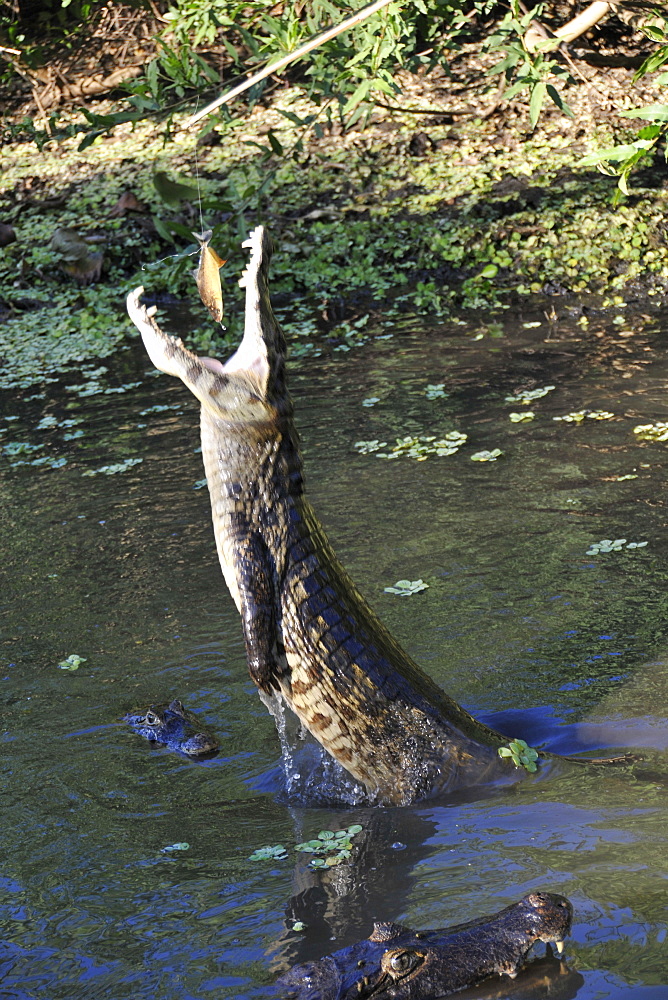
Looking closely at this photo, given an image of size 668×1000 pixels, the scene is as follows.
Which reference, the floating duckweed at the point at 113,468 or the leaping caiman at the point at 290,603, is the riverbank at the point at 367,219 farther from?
the leaping caiman at the point at 290,603

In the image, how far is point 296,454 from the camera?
4105mm

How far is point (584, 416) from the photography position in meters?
7.79

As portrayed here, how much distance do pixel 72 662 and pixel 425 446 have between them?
3.27 metres

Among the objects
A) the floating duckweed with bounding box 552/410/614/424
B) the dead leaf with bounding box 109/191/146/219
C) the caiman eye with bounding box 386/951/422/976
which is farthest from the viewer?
the dead leaf with bounding box 109/191/146/219

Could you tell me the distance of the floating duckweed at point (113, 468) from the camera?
8047 millimetres

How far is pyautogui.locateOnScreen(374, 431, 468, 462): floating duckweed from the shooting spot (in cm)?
752

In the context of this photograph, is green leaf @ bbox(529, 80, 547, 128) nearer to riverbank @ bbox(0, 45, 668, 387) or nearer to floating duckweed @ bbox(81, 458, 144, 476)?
floating duckweed @ bbox(81, 458, 144, 476)

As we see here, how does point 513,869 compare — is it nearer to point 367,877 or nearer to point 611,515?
point 367,877

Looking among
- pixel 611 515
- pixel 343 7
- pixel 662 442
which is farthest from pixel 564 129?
pixel 611 515

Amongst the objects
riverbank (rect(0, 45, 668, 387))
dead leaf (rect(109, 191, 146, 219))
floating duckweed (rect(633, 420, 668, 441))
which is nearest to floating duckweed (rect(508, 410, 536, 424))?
floating duckweed (rect(633, 420, 668, 441))

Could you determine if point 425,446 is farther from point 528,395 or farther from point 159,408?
point 159,408

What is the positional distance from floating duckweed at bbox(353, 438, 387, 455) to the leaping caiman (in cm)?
370

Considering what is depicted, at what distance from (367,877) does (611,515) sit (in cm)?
331

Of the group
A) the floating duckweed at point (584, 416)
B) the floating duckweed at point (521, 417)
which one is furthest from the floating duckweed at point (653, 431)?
the floating duckweed at point (521, 417)
